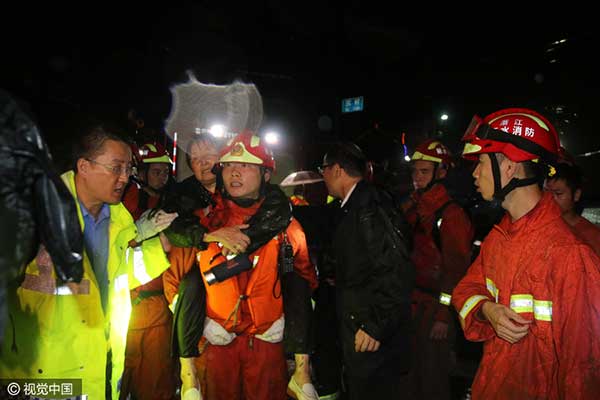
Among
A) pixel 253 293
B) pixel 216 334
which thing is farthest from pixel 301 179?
pixel 216 334

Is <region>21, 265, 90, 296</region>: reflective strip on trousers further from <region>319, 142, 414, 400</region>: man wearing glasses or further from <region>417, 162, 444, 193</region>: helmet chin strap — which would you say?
<region>417, 162, 444, 193</region>: helmet chin strap

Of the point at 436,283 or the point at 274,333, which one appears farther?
the point at 436,283

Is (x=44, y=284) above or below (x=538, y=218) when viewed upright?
below

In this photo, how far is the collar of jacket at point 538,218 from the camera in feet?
7.32

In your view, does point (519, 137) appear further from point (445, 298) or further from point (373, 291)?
point (445, 298)

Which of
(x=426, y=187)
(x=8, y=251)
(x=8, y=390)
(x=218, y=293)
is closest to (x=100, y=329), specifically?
(x=8, y=390)

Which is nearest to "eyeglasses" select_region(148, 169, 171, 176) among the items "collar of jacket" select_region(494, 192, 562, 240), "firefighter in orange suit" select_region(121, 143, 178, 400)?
"firefighter in orange suit" select_region(121, 143, 178, 400)

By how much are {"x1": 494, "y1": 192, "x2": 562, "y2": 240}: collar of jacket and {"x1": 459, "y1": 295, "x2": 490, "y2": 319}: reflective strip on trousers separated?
0.44 m

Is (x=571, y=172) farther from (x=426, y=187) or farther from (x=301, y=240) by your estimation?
(x=301, y=240)

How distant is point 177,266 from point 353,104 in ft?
60.5

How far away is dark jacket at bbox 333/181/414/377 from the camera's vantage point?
3430 mm

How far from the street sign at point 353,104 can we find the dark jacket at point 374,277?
56.8 feet

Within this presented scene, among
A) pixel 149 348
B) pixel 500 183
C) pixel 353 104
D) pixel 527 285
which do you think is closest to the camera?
pixel 527 285

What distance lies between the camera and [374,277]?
11.5 ft
